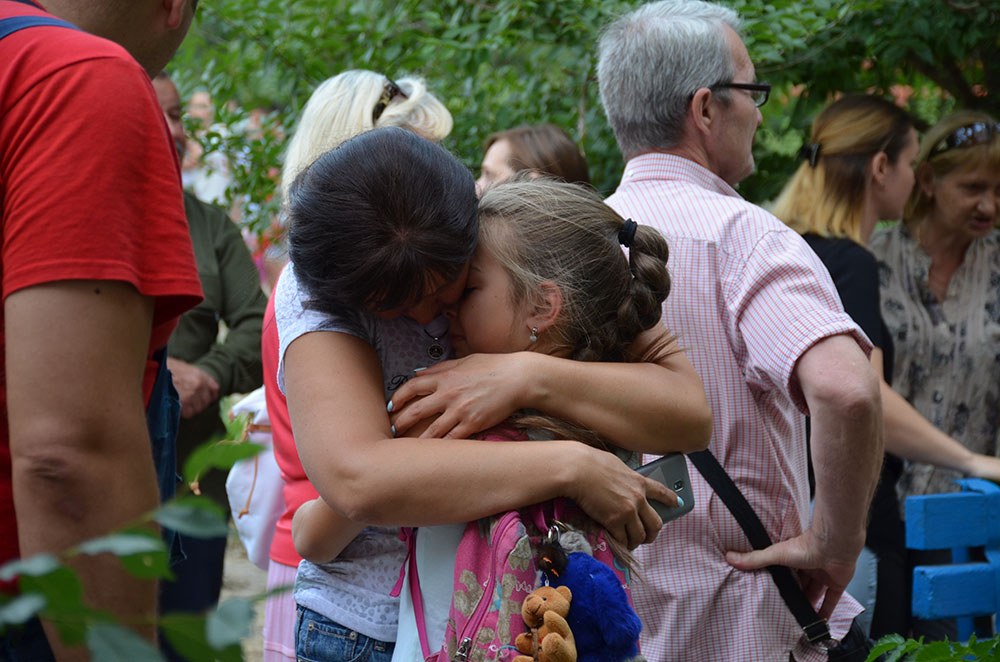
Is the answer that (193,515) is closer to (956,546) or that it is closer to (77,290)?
(77,290)

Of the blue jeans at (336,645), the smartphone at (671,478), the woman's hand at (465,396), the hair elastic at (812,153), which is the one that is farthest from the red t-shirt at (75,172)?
the hair elastic at (812,153)

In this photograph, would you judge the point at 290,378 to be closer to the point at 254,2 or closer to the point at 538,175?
the point at 538,175

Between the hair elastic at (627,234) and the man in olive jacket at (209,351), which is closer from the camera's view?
the hair elastic at (627,234)

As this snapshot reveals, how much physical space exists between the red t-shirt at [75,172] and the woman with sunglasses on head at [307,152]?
688 millimetres

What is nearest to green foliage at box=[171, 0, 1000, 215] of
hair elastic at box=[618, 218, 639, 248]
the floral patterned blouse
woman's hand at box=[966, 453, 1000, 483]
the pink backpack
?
the floral patterned blouse

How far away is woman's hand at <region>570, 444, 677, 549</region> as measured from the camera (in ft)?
4.83

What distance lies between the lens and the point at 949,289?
3.72m

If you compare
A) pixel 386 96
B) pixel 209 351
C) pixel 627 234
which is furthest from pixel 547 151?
pixel 627 234

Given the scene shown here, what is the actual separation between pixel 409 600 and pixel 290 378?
0.40 metres

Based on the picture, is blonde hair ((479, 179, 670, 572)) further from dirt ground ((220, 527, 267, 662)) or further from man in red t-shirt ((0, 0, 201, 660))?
dirt ground ((220, 527, 267, 662))

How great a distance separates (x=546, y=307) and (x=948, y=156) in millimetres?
2790

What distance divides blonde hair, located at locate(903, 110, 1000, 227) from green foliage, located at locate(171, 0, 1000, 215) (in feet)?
0.78

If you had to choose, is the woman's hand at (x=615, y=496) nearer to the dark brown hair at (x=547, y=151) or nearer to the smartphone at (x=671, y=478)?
the smartphone at (x=671, y=478)

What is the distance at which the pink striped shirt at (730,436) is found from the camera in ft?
6.86
